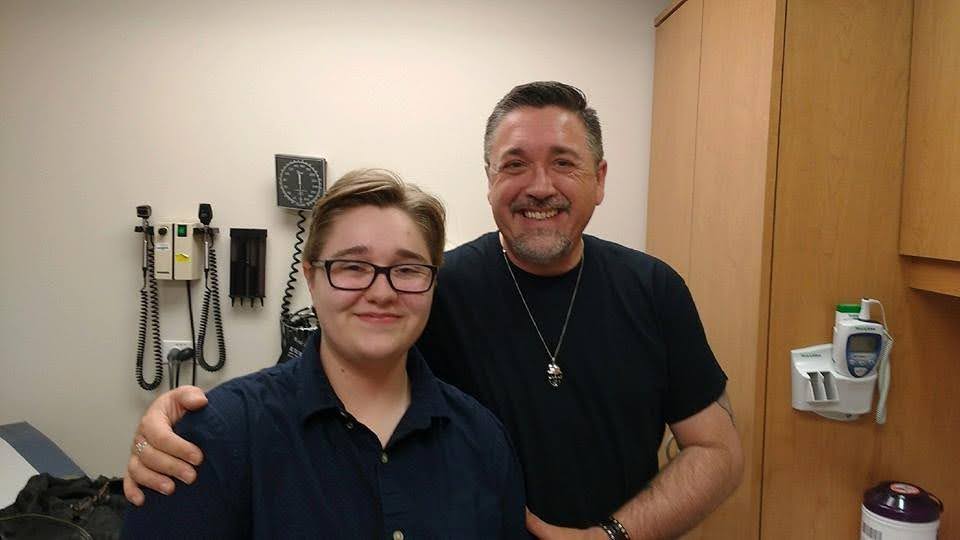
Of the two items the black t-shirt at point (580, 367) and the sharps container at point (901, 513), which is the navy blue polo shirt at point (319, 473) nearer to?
the black t-shirt at point (580, 367)

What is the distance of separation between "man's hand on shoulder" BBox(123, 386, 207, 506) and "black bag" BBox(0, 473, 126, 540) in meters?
0.95

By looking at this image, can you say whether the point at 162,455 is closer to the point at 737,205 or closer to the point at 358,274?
the point at 358,274

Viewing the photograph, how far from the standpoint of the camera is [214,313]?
2.50 metres

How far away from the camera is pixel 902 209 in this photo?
1.64 m

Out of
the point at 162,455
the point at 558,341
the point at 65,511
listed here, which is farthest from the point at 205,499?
the point at 65,511

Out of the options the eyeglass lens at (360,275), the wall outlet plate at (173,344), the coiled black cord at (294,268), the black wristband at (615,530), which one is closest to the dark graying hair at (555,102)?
the eyeglass lens at (360,275)

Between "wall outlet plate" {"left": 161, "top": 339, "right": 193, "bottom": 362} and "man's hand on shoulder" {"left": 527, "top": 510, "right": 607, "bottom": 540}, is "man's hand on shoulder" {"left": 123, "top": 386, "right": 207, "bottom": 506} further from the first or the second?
"wall outlet plate" {"left": 161, "top": 339, "right": 193, "bottom": 362}

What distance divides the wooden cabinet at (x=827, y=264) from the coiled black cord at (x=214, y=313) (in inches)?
77.7

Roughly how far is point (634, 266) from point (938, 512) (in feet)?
3.52

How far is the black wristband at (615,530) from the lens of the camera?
1194 millimetres

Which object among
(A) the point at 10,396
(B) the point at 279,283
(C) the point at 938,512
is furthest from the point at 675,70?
(A) the point at 10,396

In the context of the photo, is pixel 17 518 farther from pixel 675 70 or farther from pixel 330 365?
pixel 675 70

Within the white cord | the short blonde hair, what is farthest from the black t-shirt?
the white cord

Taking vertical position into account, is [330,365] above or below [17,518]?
above
